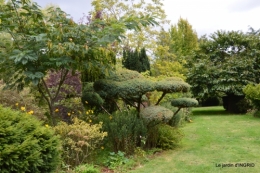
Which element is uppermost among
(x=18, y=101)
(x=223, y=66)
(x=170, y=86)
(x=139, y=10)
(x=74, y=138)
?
(x=139, y=10)

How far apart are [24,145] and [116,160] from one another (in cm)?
240

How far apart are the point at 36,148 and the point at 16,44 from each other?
2.55 m

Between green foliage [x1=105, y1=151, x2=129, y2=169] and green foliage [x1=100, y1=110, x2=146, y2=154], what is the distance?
24cm

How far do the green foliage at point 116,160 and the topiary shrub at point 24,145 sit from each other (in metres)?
1.61

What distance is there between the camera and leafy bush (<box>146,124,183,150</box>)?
5.66 metres

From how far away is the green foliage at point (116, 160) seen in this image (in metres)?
4.57

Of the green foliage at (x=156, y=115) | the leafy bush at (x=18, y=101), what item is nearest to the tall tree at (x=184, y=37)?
the green foliage at (x=156, y=115)

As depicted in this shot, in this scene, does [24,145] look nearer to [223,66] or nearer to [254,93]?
[254,93]

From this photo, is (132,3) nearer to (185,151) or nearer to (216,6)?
(216,6)

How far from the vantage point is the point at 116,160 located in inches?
186

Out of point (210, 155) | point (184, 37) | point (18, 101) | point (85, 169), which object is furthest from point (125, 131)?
point (184, 37)

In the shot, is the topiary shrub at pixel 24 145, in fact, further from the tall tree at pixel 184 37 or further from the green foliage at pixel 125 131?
the tall tree at pixel 184 37

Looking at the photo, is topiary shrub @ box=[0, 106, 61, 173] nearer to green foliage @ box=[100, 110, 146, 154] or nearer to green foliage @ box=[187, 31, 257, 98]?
green foliage @ box=[100, 110, 146, 154]

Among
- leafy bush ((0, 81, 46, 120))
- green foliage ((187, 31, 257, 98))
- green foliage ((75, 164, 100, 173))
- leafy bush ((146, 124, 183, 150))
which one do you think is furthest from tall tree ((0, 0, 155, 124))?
green foliage ((187, 31, 257, 98))
